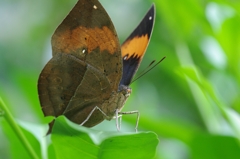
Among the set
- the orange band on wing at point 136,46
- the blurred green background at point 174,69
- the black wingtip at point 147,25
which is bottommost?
the blurred green background at point 174,69

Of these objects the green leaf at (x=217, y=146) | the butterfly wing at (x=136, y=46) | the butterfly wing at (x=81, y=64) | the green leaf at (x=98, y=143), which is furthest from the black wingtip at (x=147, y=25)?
the green leaf at (x=98, y=143)

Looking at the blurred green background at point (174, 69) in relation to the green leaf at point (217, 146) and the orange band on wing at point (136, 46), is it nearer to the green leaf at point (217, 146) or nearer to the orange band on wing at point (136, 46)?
the green leaf at point (217, 146)

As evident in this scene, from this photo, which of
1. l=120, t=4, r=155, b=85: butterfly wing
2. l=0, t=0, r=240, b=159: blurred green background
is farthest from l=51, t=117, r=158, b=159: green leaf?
l=120, t=4, r=155, b=85: butterfly wing

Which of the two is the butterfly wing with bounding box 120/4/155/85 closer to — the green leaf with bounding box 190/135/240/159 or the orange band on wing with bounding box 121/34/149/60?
the orange band on wing with bounding box 121/34/149/60

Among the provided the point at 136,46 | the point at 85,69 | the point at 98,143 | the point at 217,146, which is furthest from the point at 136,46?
the point at 98,143

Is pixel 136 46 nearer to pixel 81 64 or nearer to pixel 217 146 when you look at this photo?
pixel 81 64

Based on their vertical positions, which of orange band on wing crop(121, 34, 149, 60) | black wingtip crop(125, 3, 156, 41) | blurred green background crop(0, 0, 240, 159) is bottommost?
blurred green background crop(0, 0, 240, 159)

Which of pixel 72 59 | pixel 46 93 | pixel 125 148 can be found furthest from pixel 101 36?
pixel 125 148
